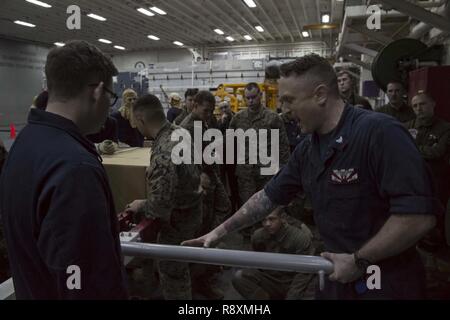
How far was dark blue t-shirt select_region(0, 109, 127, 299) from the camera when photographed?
93 centimetres

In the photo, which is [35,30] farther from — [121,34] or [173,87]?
[173,87]

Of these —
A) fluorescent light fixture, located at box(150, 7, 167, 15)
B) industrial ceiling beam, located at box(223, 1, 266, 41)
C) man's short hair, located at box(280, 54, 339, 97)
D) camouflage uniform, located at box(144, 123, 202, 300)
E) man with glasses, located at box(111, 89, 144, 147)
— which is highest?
industrial ceiling beam, located at box(223, 1, 266, 41)

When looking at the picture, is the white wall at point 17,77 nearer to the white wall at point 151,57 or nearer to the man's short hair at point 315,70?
the white wall at point 151,57

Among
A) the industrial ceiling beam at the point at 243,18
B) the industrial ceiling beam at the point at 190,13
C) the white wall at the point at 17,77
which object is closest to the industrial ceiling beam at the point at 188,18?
the industrial ceiling beam at the point at 190,13

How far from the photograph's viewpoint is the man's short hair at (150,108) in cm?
257

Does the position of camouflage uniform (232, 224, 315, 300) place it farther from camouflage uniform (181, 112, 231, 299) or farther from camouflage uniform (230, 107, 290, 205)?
camouflage uniform (230, 107, 290, 205)

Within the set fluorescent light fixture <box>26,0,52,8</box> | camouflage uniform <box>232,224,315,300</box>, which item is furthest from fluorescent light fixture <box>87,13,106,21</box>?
camouflage uniform <box>232,224,315,300</box>

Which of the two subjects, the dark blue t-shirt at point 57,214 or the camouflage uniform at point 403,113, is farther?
the camouflage uniform at point 403,113

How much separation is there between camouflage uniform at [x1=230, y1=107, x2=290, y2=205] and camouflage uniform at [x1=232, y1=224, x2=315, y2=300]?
1516 mm

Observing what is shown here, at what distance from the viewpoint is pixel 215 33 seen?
1576 centimetres

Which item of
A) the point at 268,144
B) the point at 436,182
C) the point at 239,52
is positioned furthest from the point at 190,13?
the point at 436,182

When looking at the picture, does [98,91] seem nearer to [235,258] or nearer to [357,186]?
[235,258]

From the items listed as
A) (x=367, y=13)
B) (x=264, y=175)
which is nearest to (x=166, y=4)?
(x=367, y=13)

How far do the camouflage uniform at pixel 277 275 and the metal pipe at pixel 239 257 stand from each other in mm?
1419
